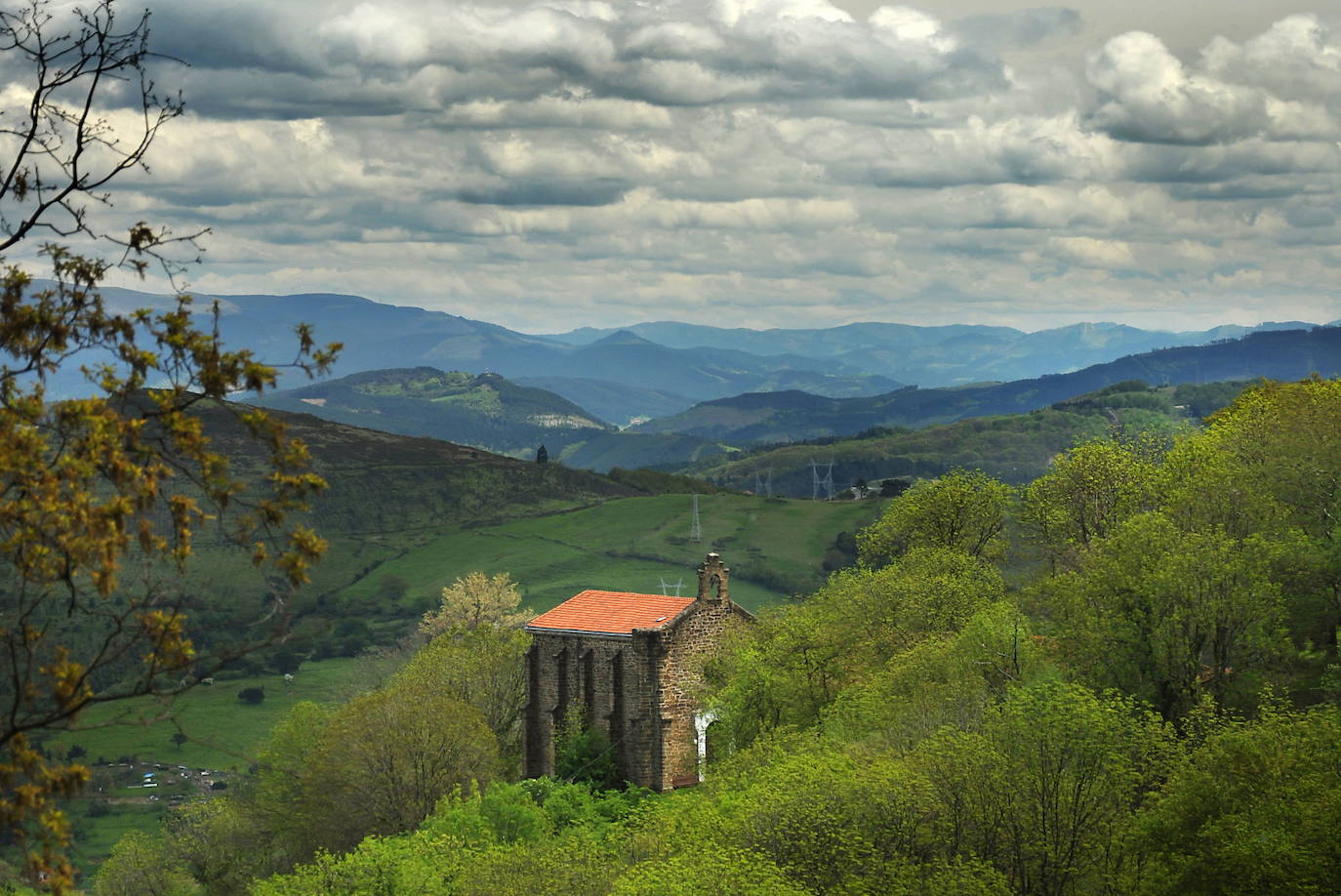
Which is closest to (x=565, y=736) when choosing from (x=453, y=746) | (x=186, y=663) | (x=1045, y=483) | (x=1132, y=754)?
(x=453, y=746)

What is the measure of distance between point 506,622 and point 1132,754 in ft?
270

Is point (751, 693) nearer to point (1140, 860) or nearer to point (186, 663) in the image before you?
point (1140, 860)

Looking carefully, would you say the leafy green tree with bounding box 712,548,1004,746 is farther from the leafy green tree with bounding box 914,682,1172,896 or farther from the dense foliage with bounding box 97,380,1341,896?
the leafy green tree with bounding box 914,682,1172,896

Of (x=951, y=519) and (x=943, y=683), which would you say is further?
(x=951, y=519)

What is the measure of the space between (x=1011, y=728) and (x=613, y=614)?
1553 inches

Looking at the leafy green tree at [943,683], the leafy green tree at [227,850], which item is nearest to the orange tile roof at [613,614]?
the leafy green tree at [943,683]

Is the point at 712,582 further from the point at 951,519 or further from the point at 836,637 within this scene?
the point at 951,519

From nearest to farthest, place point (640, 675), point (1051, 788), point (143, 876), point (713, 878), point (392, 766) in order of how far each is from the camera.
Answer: point (713, 878) < point (1051, 788) < point (640, 675) < point (392, 766) < point (143, 876)

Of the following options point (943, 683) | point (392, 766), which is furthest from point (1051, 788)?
point (392, 766)

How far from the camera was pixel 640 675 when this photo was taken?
3226 inches

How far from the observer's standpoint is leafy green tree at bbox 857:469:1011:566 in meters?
90.9

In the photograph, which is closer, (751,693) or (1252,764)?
(1252,764)

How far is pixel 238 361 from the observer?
19469mm

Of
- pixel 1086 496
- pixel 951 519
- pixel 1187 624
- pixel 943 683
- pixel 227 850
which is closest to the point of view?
pixel 1187 624
